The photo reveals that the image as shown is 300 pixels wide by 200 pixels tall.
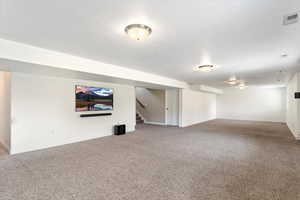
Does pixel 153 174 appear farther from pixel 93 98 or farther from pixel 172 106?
pixel 172 106

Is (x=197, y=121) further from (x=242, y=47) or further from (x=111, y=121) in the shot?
(x=242, y=47)

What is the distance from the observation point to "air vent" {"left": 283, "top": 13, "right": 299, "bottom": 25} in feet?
7.01

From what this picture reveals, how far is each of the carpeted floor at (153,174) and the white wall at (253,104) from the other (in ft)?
26.9

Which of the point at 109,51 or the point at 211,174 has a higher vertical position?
the point at 109,51

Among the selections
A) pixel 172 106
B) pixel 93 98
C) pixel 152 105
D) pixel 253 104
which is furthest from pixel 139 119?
pixel 253 104

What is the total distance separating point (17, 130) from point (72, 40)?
318 centimetres

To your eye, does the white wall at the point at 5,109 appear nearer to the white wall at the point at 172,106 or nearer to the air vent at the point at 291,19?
the air vent at the point at 291,19

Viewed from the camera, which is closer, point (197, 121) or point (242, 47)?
point (242, 47)

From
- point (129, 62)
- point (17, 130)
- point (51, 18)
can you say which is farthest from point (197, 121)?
point (51, 18)

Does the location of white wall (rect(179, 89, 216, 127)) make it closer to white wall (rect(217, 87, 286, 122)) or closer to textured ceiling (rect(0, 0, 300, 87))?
white wall (rect(217, 87, 286, 122))

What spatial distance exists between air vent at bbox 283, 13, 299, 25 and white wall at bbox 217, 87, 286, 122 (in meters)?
11.3

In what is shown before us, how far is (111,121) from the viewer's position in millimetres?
6875

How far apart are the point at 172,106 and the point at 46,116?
21.0ft

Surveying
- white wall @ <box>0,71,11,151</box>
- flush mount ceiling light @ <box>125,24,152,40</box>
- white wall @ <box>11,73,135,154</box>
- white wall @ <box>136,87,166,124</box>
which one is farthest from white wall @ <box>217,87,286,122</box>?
white wall @ <box>0,71,11,151</box>
